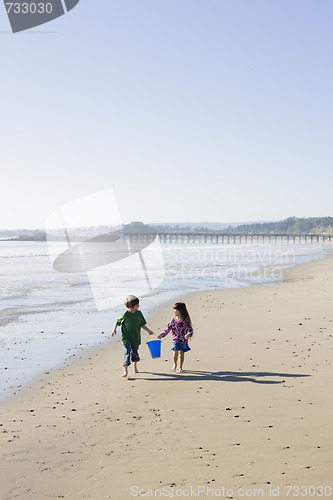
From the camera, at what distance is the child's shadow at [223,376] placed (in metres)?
7.86

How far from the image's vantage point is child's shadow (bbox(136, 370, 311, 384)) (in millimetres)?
7863

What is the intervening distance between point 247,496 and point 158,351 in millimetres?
4888

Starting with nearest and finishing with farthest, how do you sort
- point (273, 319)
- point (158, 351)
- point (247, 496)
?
point (247, 496) → point (158, 351) → point (273, 319)

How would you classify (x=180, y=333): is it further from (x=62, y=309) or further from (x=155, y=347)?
(x=62, y=309)

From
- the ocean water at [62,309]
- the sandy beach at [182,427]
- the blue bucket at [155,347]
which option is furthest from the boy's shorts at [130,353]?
the ocean water at [62,309]

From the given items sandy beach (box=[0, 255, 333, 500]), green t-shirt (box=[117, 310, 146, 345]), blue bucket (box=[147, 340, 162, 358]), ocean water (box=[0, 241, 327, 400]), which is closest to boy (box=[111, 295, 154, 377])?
green t-shirt (box=[117, 310, 146, 345])

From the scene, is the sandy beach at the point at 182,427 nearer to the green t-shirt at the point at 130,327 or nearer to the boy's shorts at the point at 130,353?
the boy's shorts at the point at 130,353

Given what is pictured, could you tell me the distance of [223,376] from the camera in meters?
8.15

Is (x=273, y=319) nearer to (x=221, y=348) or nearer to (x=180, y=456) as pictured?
(x=221, y=348)

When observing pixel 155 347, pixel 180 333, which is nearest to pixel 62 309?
pixel 155 347

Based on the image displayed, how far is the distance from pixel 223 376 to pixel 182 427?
2.31 meters

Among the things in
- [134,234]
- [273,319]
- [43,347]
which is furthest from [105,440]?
[134,234]

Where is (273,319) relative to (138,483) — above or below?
below

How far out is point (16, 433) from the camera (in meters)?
6.05
